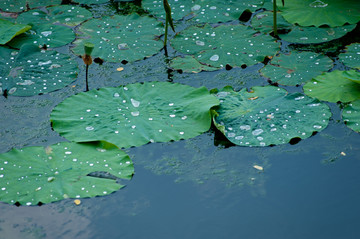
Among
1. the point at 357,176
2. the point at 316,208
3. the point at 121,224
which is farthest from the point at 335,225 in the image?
the point at 121,224

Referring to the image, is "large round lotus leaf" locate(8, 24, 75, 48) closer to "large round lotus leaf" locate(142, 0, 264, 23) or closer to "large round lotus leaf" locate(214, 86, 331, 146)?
"large round lotus leaf" locate(142, 0, 264, 23)

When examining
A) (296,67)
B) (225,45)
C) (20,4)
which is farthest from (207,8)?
(20,4)

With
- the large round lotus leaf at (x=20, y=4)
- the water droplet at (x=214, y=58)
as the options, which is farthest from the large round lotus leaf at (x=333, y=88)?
the large round lotus leaf at (x=20, y=4)

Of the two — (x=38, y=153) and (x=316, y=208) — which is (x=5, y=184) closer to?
(x=38, y=153)

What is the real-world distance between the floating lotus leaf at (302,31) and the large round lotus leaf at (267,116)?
82cm

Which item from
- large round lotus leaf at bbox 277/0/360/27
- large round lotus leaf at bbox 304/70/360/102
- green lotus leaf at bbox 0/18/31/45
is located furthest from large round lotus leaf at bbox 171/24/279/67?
green lotus leaf at bbox 0/18/31/45

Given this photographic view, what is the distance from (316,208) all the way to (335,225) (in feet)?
0.43

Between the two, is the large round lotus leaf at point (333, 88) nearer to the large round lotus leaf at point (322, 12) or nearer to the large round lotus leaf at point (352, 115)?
the large round lotus leaf at point (352, 115)

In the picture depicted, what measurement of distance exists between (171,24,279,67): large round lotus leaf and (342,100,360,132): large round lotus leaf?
80cm

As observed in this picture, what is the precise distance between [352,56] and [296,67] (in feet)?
1.48

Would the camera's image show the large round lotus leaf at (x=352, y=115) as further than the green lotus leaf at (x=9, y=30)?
No

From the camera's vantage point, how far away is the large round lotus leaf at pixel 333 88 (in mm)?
2961

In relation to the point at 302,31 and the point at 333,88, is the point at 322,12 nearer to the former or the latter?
the point at 302,31

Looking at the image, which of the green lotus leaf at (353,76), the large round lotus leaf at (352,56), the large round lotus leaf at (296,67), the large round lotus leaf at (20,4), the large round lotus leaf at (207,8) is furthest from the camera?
the large round lotus leaf at (20,4)
